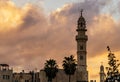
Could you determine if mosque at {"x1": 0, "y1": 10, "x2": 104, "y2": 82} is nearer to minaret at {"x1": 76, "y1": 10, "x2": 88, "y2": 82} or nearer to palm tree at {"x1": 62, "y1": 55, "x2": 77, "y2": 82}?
minaret at {"x1": 76, "y1": 10, "x2": 88, "y2": 82}

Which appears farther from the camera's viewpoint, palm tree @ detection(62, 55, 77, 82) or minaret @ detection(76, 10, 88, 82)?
minaret @ detection(76, 10, 88, 82)

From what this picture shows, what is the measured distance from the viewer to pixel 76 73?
598ft

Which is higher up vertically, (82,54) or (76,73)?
(82,54)

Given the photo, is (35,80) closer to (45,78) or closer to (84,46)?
(45,78)

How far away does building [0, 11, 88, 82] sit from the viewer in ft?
590

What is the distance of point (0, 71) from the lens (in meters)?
177

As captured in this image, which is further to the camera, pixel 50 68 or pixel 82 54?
pixel 82 54

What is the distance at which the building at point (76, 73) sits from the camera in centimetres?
17986

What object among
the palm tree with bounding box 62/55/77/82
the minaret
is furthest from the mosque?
the palm tree with bounding box 62/55/77/82

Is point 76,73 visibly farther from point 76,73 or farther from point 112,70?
point 112,70

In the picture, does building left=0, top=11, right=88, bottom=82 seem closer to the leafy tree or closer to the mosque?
the mosque

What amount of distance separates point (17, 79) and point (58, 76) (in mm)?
15962

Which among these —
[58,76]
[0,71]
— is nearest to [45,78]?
[58,76]

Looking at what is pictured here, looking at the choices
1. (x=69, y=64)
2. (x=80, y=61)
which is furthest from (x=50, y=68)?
(x=80, y=61)
